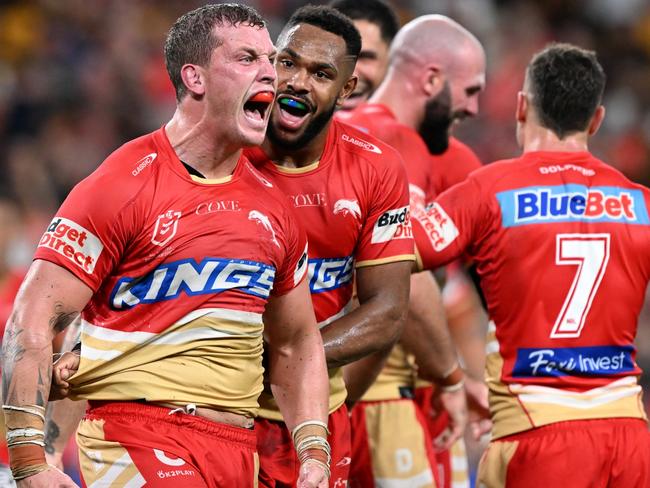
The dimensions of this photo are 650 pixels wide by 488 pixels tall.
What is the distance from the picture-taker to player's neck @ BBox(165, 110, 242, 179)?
13.4ft

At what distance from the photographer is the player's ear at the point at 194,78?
4.09 meters

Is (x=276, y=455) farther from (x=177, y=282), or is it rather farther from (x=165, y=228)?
(x=165, y=228)

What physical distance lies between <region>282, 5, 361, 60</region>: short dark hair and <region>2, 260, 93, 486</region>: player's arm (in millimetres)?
→ 1575

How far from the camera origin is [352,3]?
6.66 m

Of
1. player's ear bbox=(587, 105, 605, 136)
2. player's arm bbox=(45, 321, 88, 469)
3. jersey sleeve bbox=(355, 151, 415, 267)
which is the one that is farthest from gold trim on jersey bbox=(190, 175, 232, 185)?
player's ear bbox=(587, 105, 605, 136)

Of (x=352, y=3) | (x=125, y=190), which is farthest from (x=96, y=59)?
(x=125, y=190)

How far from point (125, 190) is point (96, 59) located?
9.27 meters

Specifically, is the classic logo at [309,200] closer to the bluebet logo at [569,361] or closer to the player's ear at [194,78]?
the player's ear at [194,78]

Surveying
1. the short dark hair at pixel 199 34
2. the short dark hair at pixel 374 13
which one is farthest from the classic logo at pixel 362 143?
the short dark hair at pixel 374 13

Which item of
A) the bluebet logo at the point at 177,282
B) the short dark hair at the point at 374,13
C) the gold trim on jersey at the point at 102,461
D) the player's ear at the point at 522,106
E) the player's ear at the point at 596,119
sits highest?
the short dark hair at the point at 374,13

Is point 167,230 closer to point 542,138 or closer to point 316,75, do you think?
point 316,75

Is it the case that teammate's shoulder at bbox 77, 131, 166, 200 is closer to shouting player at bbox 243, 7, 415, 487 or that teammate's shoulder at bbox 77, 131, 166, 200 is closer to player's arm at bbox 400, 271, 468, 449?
shouting player at bbox 243, 7, 415, 487

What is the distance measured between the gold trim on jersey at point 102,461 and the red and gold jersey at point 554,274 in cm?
165

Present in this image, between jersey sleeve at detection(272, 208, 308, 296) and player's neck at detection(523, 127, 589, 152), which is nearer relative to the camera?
jersey sleeve at detection(272, 208, 308, 296)
